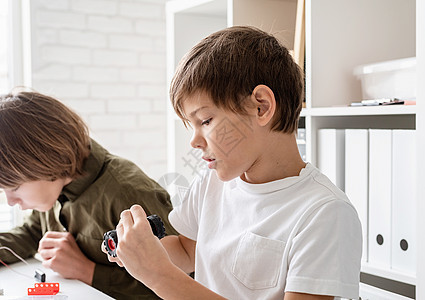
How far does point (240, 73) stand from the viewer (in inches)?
34.4

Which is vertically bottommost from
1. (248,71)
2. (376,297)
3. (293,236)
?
(376,297)

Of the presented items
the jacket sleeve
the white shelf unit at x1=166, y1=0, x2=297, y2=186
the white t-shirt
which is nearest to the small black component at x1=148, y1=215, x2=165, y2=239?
the white t-shirt

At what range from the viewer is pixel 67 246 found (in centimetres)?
134

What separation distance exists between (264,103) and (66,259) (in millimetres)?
695

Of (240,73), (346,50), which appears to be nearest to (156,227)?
(240,73)

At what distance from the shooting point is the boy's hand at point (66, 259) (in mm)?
1271

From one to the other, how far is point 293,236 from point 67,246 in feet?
2.33

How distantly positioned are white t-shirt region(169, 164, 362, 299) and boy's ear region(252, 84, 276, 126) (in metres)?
0.11

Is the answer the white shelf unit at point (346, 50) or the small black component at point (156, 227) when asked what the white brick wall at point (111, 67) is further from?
the small black component at point (156, 227)

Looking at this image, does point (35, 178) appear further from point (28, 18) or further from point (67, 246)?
point (28, 18)

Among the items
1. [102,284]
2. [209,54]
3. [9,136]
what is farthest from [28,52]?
[209,54]

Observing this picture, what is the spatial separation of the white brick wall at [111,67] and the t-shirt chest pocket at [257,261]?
1449 millimetres

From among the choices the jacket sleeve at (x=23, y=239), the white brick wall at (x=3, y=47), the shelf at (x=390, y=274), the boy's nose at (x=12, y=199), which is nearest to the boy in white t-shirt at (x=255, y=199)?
the shelf at (x=390, y=274)

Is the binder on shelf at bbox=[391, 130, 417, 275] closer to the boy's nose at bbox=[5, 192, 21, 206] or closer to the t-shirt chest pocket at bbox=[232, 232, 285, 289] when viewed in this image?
the t-shirt chest pocket at bbox=[232, 232, 285, 289]
